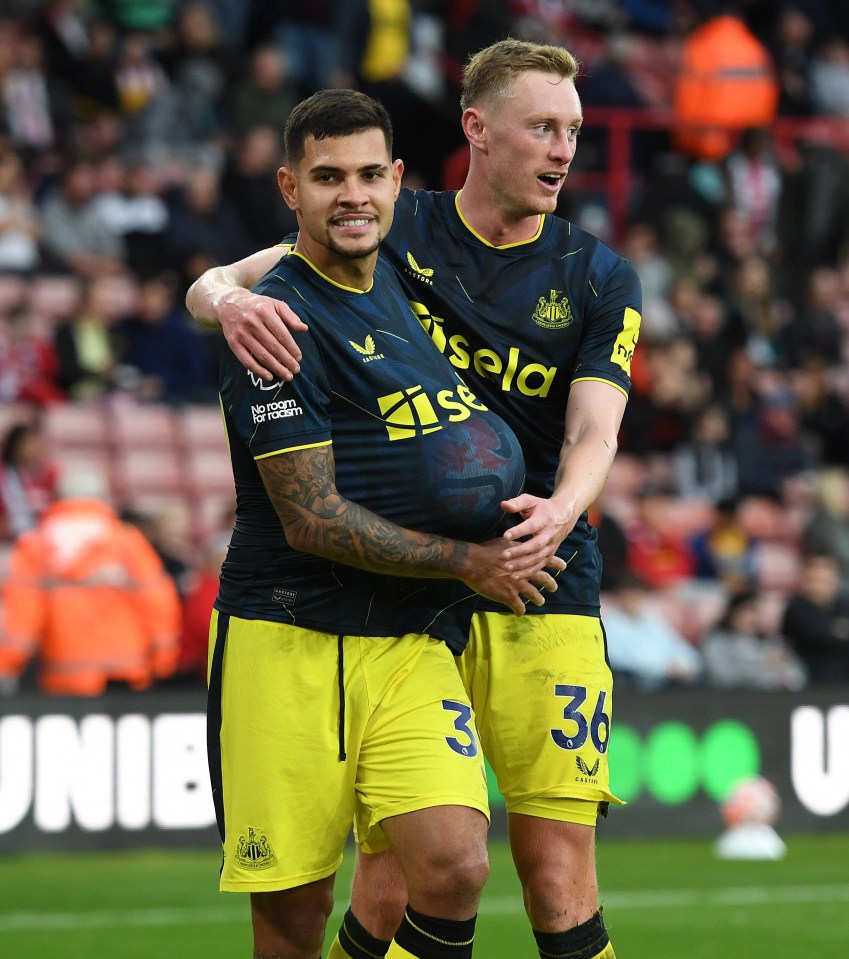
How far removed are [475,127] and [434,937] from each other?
2.24 metres

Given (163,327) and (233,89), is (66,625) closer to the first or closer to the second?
(163,327)

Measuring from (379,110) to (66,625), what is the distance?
22.1ft

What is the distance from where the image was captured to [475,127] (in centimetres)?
554

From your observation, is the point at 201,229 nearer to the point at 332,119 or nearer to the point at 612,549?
the point at 612,549

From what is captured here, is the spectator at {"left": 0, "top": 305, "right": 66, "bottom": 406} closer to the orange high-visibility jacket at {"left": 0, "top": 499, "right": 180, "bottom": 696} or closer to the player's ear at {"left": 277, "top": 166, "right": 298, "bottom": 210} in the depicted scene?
the orange high-visibility jacket at {"left": 0, "top": 499, "right": 180, "bottom": 696}

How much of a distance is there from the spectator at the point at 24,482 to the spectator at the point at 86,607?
40.3 inches

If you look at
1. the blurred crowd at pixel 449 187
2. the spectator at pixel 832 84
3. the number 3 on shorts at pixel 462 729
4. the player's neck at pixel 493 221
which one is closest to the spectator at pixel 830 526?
the blurred crowd at pixel 449 187

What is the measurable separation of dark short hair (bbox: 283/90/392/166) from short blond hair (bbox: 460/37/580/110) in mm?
518

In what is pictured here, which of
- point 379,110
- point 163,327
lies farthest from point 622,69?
point 379,110

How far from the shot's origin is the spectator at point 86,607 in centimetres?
1110

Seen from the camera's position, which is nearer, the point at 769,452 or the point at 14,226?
the point at 14,226

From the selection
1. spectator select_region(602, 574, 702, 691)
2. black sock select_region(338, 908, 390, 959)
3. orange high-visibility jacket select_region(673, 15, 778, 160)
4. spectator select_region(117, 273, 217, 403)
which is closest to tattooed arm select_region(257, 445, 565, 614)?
black sock select_region(338, 908, 390, 959)

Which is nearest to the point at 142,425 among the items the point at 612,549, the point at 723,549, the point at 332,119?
the point at 612,549

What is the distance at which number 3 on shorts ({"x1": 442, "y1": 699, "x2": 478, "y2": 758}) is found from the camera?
508 centimetres
